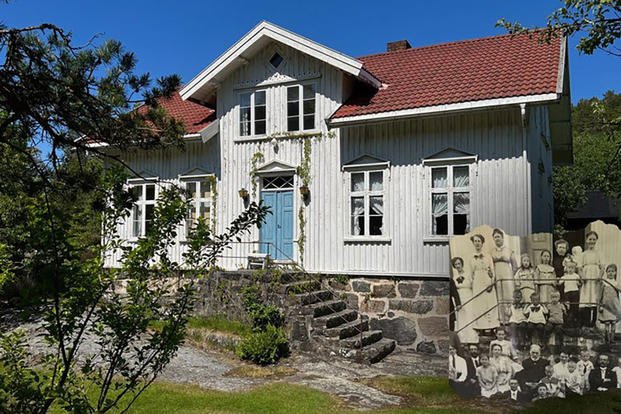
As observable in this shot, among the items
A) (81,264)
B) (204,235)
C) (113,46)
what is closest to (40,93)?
(113,46)

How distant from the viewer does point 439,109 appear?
11.6 meters

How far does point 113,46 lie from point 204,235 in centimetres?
167

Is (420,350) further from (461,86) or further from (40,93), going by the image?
(40,93)

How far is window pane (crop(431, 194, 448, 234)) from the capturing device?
1203 centimetres

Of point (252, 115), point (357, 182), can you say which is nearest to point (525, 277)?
point (357, 182)

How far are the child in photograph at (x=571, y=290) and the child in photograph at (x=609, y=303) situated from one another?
0.34 meters

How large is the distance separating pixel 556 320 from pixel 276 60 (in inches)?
372

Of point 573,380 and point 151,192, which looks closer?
point 573,380

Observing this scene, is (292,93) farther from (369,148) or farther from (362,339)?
(362,339)

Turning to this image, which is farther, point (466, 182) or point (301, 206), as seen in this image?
point (301, 206)

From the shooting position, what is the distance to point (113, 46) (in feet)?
13.6

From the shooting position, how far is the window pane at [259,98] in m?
14.4

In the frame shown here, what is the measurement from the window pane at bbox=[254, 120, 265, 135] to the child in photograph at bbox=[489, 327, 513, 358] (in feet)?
27.2

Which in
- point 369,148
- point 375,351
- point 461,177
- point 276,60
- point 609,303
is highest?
point 276,60
